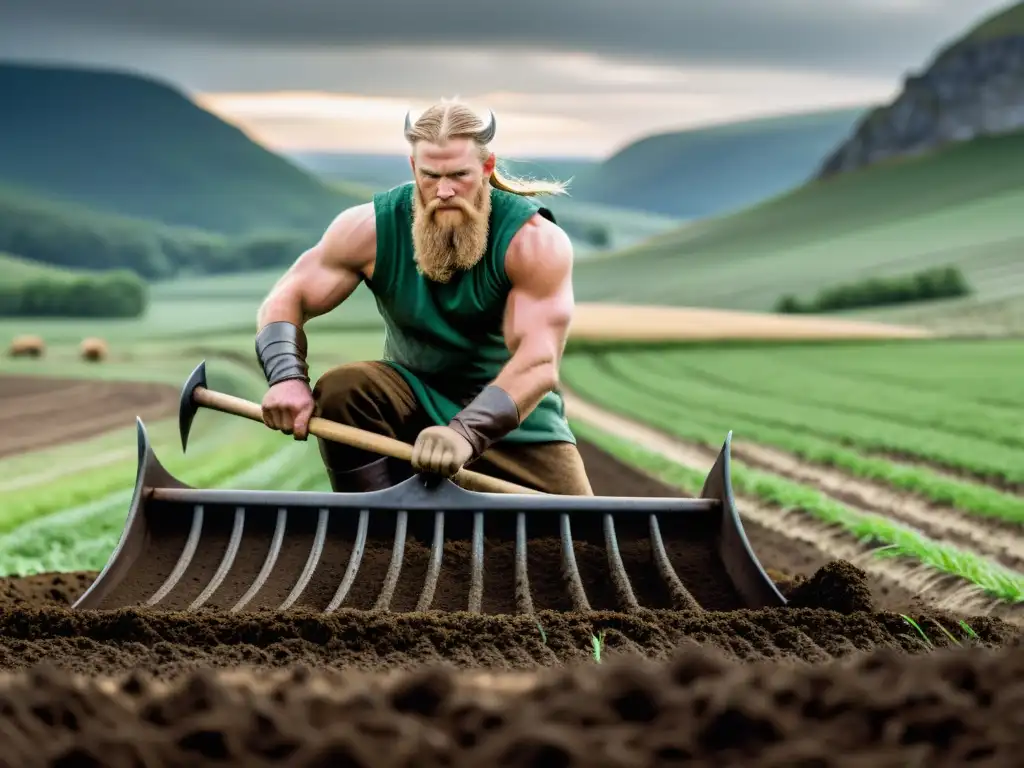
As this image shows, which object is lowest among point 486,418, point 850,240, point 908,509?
point 908,509

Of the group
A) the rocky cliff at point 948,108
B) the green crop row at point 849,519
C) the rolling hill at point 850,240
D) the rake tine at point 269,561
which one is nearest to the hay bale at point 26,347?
the green crop row at point 849,519

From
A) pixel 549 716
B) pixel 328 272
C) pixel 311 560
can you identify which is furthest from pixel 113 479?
pixel 549 716

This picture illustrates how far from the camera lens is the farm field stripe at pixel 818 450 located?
23.0ft

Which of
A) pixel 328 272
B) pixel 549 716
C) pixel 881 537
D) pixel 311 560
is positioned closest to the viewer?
pixel 549 716

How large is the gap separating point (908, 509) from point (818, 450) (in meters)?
2.04

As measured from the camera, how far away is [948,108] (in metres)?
40.3

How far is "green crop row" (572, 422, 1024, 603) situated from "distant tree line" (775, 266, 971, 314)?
39.2ft

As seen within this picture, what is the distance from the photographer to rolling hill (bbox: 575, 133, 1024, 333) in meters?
23.3

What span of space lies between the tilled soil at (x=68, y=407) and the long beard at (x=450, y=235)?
6152 millimetres

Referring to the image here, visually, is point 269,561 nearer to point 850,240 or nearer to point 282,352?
point 282,352

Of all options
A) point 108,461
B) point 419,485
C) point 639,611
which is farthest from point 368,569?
point 108,461

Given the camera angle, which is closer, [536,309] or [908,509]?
[536,309]

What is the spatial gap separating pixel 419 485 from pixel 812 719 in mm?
2479

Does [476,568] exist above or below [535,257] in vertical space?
below
